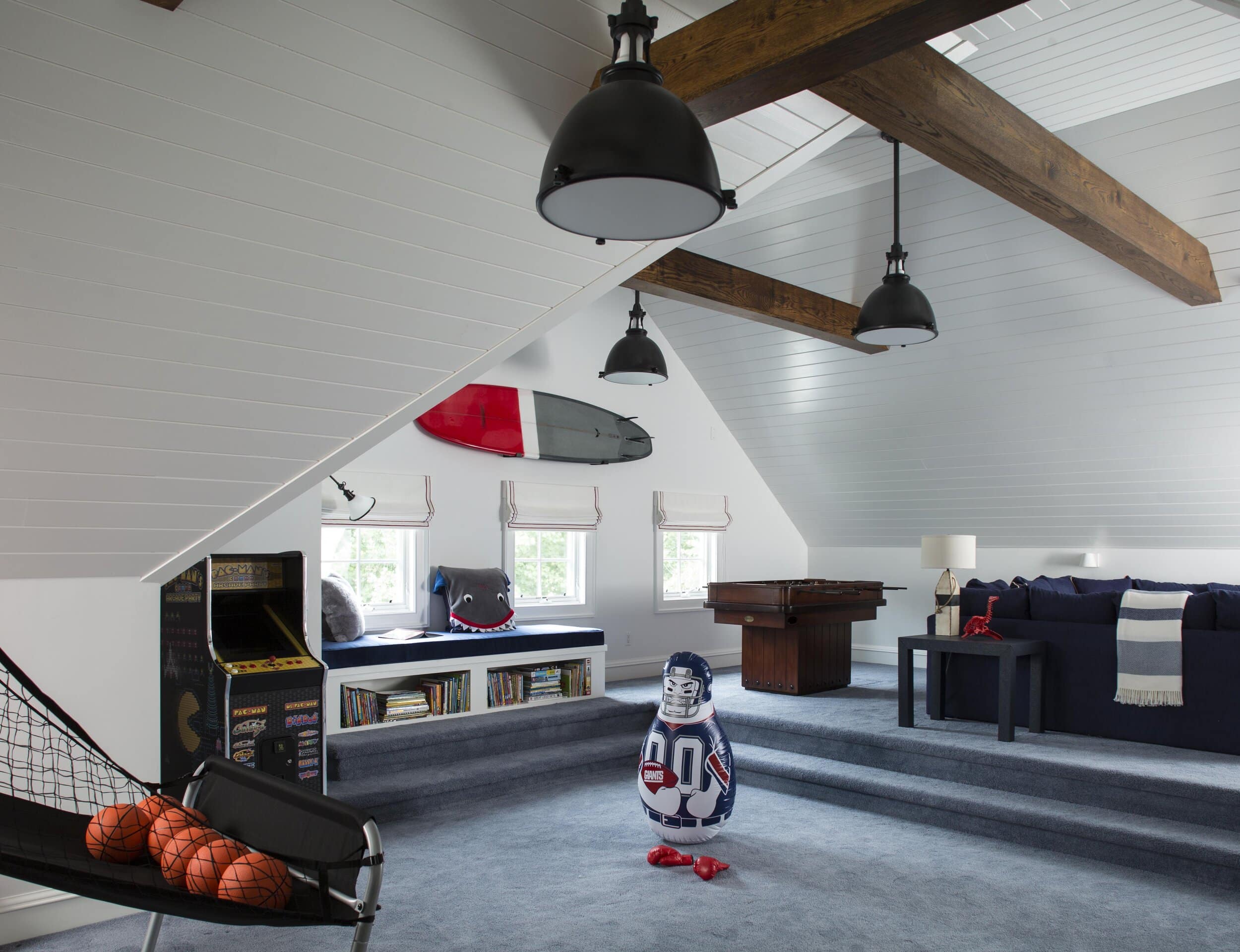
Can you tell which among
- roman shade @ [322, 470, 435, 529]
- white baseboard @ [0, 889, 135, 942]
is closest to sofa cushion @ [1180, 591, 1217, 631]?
roman shade @ [322, 470, 435, 529]

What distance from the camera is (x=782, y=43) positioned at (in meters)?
2.47

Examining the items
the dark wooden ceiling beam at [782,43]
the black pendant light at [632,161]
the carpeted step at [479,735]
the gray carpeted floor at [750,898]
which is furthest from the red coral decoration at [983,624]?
the black pendant light at [632,161]

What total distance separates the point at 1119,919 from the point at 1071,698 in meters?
1.88

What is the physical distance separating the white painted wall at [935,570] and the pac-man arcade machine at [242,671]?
497 cm

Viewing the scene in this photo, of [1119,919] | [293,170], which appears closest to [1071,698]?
[1119,919]

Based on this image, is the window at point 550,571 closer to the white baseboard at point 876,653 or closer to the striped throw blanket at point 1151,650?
the white baseboard at point 876,653

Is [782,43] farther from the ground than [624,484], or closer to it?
farther from the ground

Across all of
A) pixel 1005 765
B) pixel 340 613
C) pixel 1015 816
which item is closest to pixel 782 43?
pixel 1015 816

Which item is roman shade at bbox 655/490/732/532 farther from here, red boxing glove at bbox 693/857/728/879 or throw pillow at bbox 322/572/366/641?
red boxing glove at bbox 693/857/728/879

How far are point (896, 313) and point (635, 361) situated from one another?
5.74 ft

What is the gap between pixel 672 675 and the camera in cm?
423

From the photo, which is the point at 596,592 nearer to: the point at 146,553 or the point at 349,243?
the point at 146,553

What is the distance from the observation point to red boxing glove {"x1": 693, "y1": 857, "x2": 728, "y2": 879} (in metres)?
3.84

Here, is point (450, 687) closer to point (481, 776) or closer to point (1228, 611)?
point (481, 776)
